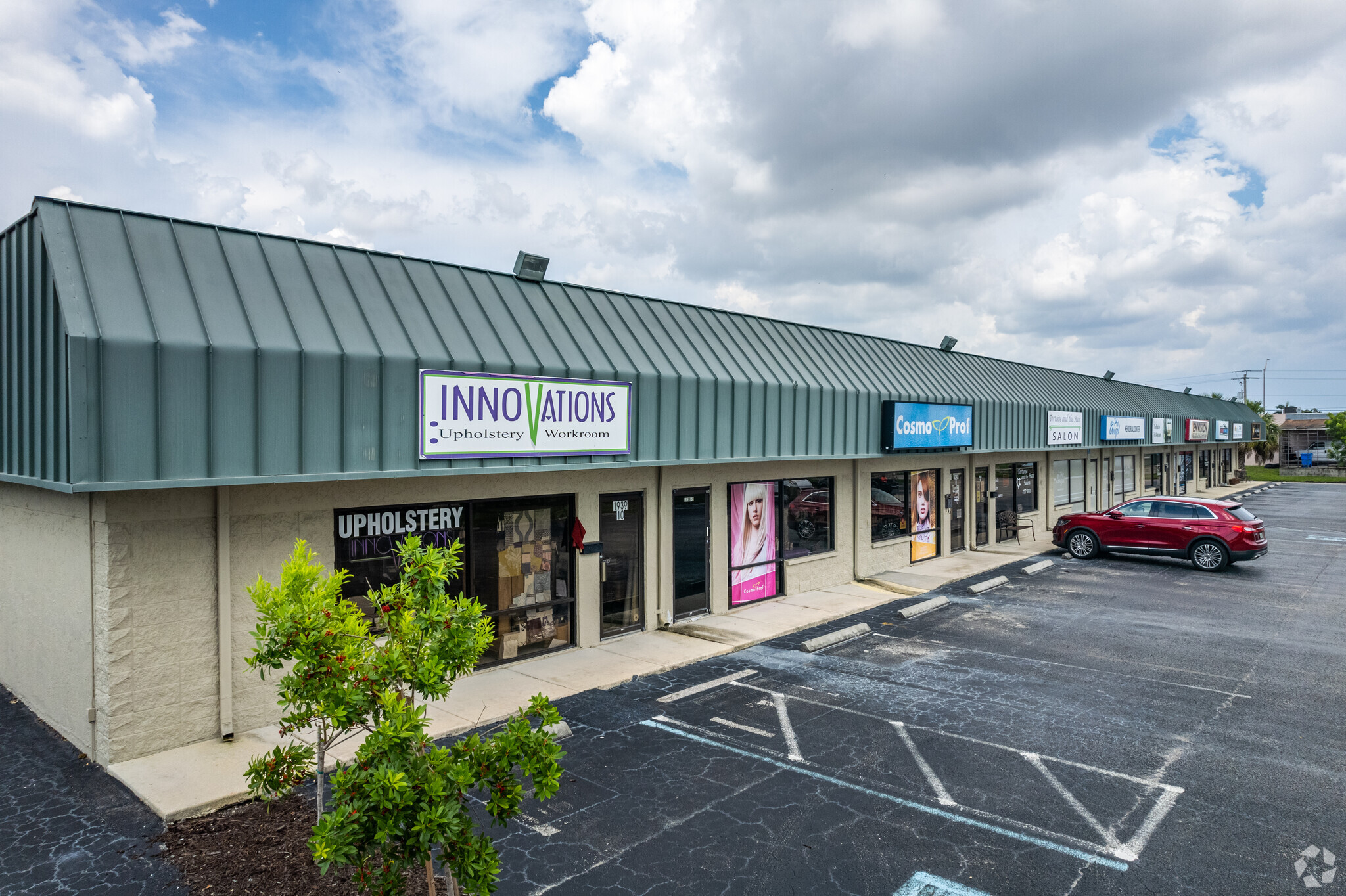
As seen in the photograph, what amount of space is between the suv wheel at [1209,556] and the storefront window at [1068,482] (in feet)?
24.0

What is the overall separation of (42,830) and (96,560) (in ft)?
8.02

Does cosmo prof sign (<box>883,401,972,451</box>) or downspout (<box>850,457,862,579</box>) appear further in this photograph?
downspout (<box>850,457,862,579</box>)

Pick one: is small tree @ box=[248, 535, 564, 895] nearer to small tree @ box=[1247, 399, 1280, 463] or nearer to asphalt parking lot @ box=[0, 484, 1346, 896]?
asphalt parking lot @ box=[0, 484, 1346, 896]

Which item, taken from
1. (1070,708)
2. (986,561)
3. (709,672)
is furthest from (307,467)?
(986,561)

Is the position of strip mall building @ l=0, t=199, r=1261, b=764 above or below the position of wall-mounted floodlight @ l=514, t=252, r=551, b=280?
below

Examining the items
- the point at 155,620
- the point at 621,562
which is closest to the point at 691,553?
the point at 621,562

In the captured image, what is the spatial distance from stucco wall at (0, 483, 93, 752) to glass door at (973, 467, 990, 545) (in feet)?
70.4

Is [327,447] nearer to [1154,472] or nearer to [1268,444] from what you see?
[1154,472]

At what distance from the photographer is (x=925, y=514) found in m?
20.5

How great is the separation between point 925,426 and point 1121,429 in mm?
16192

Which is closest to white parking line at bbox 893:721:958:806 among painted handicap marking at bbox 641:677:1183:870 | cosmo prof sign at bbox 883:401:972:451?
painted handicap marking at bbox 641:677:1183:870

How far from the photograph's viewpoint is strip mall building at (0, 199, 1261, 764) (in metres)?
7.39

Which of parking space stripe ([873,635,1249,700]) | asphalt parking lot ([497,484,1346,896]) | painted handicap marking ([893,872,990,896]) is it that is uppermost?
painted handicap marking ([893,872,990,896])

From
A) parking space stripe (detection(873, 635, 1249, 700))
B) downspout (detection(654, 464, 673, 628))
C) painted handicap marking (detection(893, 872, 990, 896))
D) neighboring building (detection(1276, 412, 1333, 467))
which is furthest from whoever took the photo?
neighboring building (detection(1276, 412, 1333, 467))
